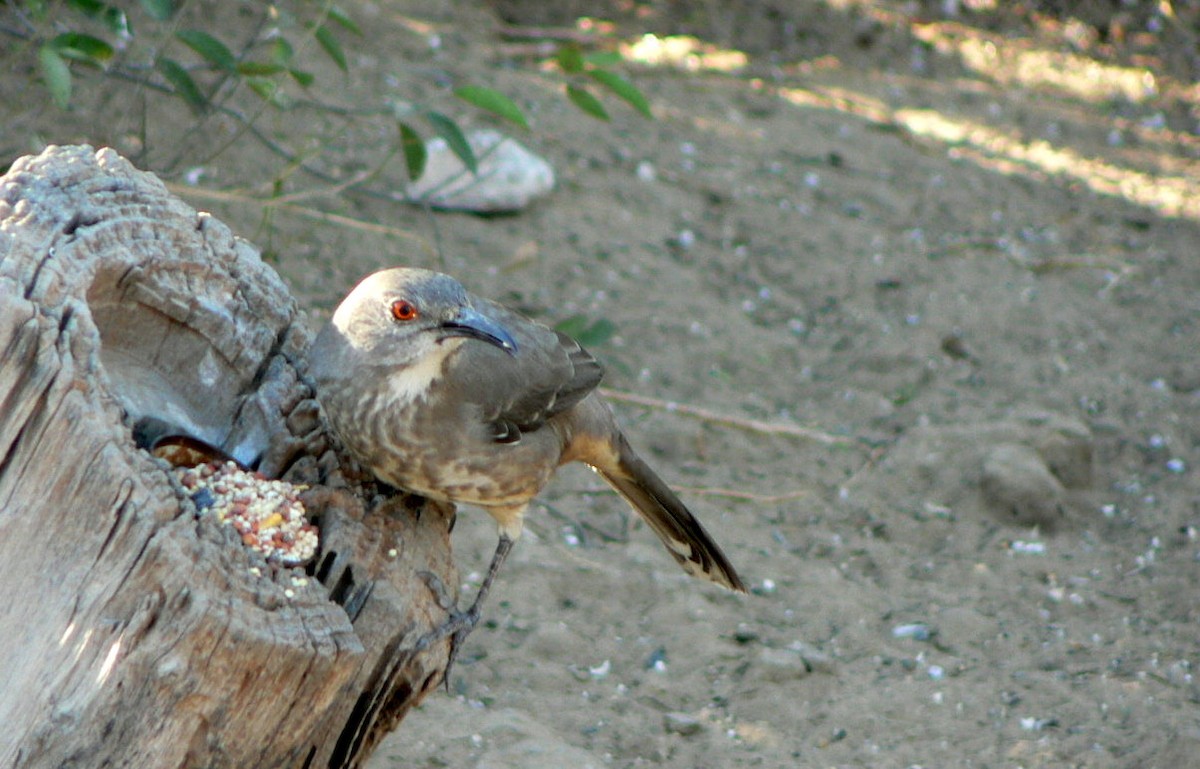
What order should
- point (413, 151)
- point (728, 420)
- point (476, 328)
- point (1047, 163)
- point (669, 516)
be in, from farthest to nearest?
point (1047, 163)
point (728, 420)
point (413, 151)
point (669, 516)
point (476, 328)

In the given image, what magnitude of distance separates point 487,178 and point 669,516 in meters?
2.74

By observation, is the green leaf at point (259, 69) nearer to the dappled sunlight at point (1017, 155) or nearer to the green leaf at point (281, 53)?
the green leaf at point (281, 53)

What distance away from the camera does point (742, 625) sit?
452cm

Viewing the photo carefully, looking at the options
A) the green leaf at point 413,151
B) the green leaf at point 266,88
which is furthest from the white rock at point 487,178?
the green leaf at point 266,88

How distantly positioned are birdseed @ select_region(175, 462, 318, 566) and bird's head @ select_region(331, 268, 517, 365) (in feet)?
1.91

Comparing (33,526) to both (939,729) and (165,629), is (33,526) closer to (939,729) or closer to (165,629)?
(165,629)

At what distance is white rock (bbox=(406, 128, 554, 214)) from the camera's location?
6.54m

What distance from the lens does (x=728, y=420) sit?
569 cm

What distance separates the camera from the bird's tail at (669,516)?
161 inches

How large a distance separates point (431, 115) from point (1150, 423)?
347cm

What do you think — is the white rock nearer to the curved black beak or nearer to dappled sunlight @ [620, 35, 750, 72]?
dappled sunlight @ [620, 35, 750, 72]

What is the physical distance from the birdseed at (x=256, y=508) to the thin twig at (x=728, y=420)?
2923mm

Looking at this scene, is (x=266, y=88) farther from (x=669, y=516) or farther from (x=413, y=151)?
(x=669, y=516)

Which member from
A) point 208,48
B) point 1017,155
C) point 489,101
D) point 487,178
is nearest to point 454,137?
point 489,101
